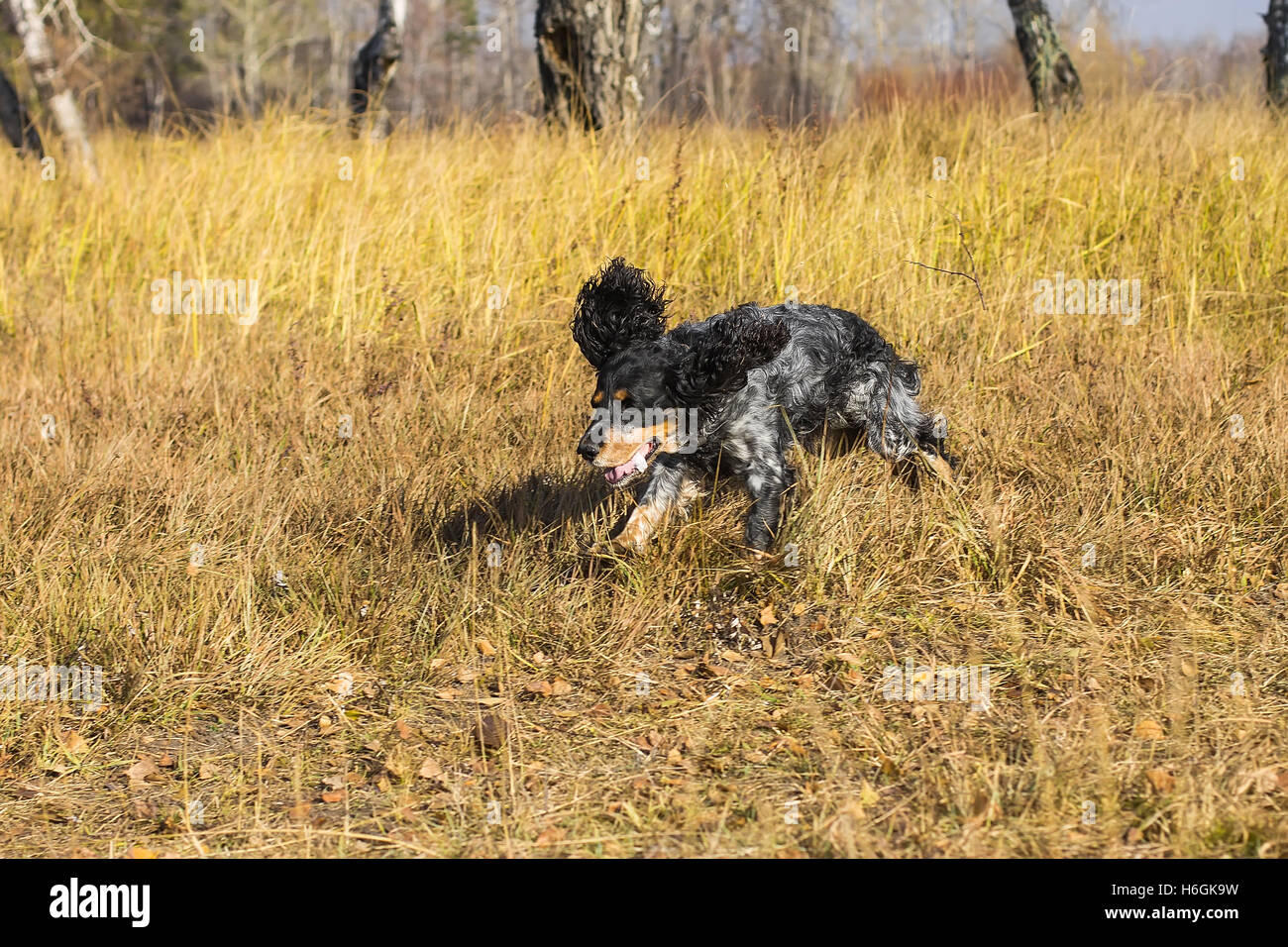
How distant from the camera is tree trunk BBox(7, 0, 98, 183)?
9.33 meters

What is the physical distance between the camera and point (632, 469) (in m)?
3.88

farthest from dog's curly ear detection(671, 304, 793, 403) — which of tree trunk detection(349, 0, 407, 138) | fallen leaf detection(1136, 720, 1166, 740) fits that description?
tree trunk detection(349, 0, 407, 138)

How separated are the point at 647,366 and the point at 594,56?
5403 mm

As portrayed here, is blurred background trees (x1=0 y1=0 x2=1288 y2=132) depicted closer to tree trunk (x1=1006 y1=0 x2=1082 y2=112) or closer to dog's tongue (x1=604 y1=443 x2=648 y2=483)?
tree trunk (x1=1006 y1=0 x2=1082 y2=112)

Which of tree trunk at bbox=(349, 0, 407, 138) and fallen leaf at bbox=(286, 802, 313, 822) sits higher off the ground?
tree trunk at bbox=(349, 0, 407, 138)

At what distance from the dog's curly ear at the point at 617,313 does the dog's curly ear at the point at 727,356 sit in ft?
0.83
